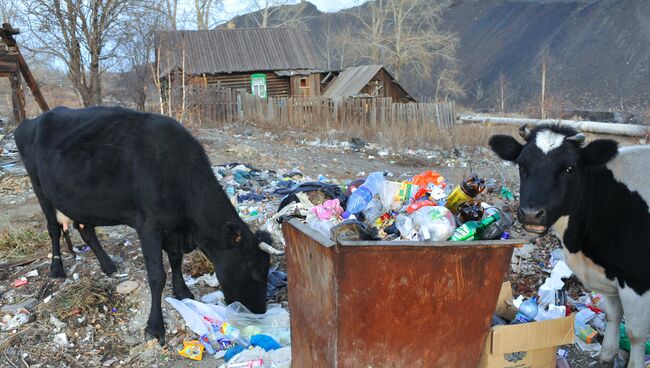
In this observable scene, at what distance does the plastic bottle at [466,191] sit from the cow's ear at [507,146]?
2.28 ft

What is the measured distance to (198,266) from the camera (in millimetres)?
5059

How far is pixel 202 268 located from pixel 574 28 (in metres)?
45.2

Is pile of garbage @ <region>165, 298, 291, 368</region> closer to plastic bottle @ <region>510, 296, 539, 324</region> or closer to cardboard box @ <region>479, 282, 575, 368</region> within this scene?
cardboard box @ <region>479, 282, 575, 368</region>

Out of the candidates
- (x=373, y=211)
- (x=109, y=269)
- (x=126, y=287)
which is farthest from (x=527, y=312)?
(x=109, y=269)

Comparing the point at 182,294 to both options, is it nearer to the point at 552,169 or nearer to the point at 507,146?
the point at 507,146

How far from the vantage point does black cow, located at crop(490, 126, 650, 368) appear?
3113 mm

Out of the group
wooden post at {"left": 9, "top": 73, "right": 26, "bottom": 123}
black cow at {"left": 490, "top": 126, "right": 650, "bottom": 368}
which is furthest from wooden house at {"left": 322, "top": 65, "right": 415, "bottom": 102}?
black cow at {"left": 490, "top": 126, "right": 650, "bottom": 368}

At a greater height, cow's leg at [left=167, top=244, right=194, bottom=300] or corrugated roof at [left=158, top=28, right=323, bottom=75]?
corrugated roof at [left=158, top=28, right=323, bottom=75]

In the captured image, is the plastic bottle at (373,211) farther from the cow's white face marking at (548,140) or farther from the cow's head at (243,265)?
the cow's head at (243,265)

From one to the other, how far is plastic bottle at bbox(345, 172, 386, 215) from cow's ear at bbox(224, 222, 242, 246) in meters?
1.20

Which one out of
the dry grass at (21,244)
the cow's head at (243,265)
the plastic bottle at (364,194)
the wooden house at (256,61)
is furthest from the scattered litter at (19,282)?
the wooden house at (256,61)

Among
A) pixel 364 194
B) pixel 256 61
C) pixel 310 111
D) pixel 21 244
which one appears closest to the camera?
pixel 364 194

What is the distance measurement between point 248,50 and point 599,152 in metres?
27.1

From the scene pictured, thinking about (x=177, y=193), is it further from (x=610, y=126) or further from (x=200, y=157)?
(x=610, y=126)
